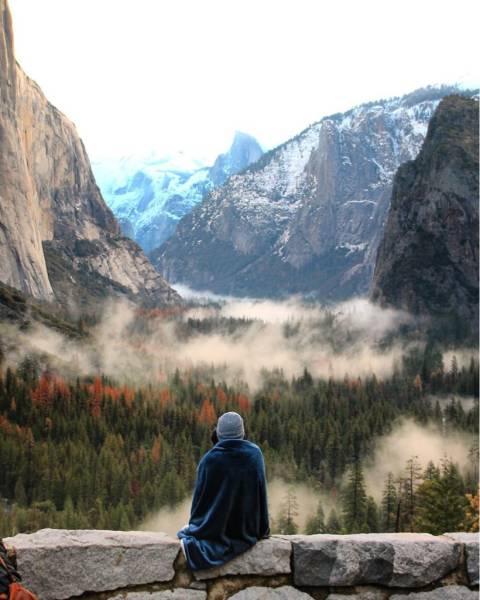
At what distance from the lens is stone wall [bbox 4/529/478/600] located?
7.65 m

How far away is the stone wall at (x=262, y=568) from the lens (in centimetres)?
765

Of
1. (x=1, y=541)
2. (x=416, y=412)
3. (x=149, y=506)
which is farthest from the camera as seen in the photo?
(x=416, y=412)

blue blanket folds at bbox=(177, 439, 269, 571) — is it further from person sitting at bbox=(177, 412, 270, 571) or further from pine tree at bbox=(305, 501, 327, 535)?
pine tree at bbox=(305, 501, 327, 535)

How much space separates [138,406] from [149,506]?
4427 cm

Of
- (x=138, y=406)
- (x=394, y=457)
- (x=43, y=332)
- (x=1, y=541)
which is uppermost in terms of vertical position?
(x=1, y=541)

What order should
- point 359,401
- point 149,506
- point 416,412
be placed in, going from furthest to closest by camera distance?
point 359,401 → point 416,412 → point 149,506

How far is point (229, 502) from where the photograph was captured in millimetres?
8289

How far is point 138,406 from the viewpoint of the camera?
141 meters

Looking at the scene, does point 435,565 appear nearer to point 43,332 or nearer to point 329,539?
point 329,539

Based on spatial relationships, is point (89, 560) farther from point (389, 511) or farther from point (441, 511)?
point (389, 511)

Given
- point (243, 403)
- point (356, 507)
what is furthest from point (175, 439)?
point (356, 507)

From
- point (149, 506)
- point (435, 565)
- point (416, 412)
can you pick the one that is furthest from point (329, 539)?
point (416, 412)

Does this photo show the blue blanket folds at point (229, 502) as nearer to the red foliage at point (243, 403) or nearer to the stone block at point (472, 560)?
the stone block at point (472, 560)

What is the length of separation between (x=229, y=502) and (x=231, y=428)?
3.06 ft
